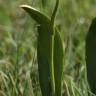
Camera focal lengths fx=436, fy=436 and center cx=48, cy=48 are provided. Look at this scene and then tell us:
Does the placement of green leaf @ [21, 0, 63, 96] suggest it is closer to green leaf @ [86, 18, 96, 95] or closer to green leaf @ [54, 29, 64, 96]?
green leaf @ [54, 29, 64, 96]

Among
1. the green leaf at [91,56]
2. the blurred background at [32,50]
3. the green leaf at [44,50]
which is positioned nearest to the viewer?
the green leaf at [44,50]

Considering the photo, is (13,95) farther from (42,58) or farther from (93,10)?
(93,10)

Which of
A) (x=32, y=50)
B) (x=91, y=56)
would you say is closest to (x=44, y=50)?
(x=91, y=56)

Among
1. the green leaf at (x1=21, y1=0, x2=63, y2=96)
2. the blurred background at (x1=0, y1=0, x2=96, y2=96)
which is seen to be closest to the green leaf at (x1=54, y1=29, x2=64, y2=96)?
the green leaf at (x1=21, y1=0, x2=63, y2=96)

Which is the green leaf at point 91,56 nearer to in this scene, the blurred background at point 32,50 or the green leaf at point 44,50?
the blurred background at point 32,50

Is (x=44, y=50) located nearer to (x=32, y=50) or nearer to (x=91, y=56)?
(x=91, y=56)

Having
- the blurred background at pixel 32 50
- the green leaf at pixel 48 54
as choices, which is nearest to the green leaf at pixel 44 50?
the green leaf at pixel 48 54
